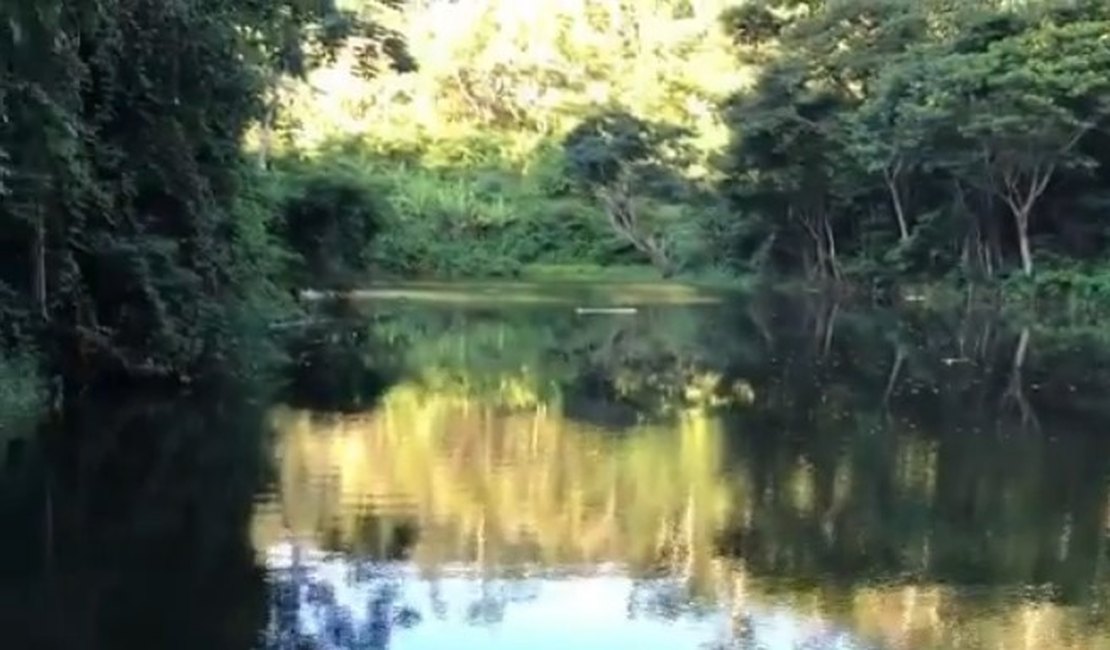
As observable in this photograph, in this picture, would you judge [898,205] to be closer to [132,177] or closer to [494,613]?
[132,177]

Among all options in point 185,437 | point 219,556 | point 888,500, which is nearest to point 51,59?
point 185,437

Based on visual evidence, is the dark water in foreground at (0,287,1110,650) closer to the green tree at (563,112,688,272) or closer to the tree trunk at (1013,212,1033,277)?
the tree trunk at (1013,212,1033,277)

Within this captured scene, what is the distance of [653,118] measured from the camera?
61.2 metres

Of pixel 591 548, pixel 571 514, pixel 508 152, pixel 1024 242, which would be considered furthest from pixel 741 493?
pixel 508 152

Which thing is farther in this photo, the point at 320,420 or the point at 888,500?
the point at 320,420

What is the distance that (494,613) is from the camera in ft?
34.8

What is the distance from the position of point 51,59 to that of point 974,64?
28.8 metres

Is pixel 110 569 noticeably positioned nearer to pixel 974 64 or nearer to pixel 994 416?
pixel 994 416

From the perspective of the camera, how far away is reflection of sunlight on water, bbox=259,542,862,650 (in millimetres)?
9859

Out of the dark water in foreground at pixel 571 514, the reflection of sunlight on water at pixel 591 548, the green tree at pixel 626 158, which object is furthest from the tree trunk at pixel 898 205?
the reflection of sunlight on water at pixel 591 548

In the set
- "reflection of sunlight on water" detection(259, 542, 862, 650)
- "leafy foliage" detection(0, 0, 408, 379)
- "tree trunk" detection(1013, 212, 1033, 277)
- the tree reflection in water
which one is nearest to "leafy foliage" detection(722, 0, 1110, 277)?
"tree trunk" detection(1013, 212, 1033, 277)

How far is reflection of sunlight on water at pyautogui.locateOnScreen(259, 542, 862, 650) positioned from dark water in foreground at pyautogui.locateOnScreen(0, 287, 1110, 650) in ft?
0.10

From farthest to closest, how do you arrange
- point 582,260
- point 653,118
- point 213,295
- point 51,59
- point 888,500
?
point 582,260
point 653,118
point 213,295
point 51,59
point 888,500

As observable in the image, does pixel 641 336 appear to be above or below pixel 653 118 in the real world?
below
